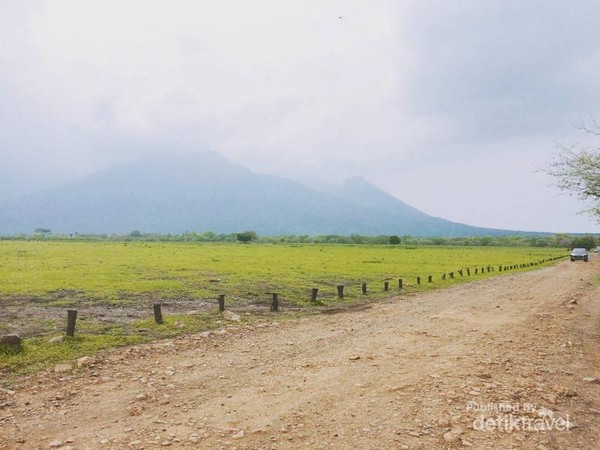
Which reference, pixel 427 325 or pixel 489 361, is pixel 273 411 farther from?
pixel 427 325

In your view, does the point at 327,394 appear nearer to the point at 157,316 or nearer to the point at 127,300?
the point at 157,316

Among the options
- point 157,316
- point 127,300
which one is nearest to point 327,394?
point 157,316

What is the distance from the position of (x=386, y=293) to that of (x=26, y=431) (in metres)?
23.6

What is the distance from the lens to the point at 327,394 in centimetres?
911

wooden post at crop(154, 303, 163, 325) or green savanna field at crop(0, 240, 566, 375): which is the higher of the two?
wooden post at crop(154, 303, 163, 325)

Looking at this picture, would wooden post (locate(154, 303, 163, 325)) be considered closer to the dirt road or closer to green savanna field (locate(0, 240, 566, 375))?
green savanna field (locate(0, 240, 566, 375))

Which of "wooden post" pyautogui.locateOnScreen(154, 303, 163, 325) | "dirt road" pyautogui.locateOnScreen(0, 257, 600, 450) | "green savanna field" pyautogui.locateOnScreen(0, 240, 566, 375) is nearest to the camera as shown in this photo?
"dirt road" pyautogui.locateOnScreen(0, 257, 600, 450)

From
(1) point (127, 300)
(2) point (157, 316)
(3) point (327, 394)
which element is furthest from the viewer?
(1) point (127, 300)

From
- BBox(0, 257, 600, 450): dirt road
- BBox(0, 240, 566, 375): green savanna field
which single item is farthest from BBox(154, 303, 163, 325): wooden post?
BBox(0, 257, 600, 450): dirt road

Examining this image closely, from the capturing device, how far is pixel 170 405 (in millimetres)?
8758

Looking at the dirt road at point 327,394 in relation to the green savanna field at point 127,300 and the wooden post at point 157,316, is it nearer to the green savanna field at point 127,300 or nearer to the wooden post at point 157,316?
the green savanna field at point 127,300

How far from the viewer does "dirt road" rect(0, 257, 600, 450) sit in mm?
7371

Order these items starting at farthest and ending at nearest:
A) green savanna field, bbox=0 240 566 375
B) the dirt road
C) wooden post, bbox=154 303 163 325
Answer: wooden post, bbox=154 303 163 325, green savanna field, bbox=0 240 566 375, the dirt road

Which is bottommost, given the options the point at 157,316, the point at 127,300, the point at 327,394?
the point at 127,300
